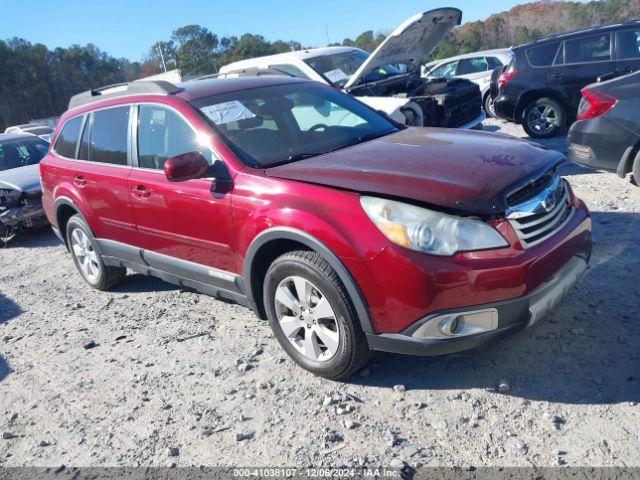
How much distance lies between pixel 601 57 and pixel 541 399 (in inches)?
294

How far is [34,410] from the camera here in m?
3.54

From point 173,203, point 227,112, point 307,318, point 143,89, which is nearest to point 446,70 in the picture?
point 143,89

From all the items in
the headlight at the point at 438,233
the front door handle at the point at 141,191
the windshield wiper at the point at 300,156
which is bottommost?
the headlight at the point at 438,233

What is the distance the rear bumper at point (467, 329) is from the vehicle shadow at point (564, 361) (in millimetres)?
424

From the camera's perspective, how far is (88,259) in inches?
216

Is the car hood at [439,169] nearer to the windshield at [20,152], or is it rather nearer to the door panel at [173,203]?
the door panel at [173,203]

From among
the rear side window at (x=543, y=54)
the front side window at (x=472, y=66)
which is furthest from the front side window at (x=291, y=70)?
the front side window at (x=472, y=66)

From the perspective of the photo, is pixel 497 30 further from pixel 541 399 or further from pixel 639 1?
pixel 541 399

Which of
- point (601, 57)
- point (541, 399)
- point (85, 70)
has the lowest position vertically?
point (541, 399)

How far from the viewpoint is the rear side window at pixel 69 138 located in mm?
5293

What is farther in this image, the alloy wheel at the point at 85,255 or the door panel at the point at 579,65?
the door panel at the point at 579,65

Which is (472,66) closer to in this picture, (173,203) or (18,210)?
(18,210)

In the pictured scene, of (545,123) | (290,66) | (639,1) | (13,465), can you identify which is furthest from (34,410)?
(639,1)

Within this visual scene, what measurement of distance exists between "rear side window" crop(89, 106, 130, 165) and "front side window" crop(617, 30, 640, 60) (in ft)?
24.6
